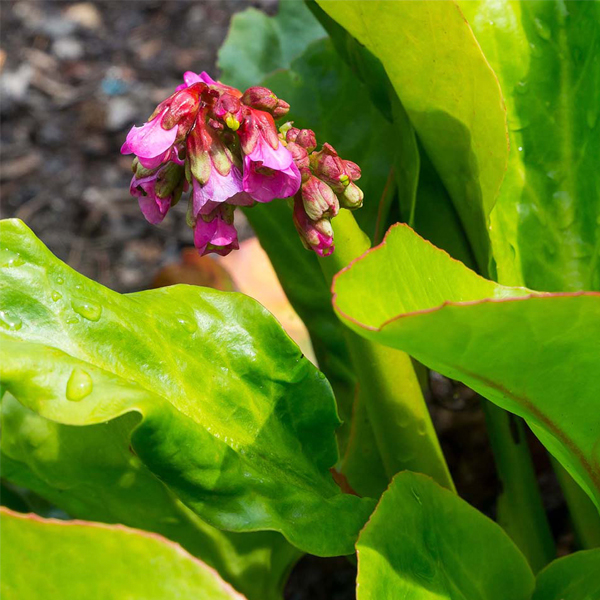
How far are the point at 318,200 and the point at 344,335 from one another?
9.3 inches

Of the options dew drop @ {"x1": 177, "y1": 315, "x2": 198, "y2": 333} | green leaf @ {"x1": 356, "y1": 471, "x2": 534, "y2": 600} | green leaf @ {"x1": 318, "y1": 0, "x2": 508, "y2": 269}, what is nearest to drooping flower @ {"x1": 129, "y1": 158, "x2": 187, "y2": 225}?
dew drop @ {"x1": 177, "y1": 315, "x2": 198, "y2": 333}

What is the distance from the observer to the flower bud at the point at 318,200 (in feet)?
2.30

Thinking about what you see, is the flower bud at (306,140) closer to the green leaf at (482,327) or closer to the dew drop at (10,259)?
the green leaf at (482,327)

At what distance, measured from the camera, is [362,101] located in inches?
45.8

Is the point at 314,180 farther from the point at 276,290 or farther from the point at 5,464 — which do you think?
the point at 276,290

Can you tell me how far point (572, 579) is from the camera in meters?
0.83

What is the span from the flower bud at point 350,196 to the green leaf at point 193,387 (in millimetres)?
154

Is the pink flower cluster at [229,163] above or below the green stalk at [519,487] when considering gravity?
above

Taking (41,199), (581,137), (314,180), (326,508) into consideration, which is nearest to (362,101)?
(581,137)

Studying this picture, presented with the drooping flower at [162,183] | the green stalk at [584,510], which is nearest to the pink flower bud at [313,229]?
the drooping flower at [162,183]

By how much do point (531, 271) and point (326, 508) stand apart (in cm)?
42

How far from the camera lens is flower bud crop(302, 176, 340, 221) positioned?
70 centimetres

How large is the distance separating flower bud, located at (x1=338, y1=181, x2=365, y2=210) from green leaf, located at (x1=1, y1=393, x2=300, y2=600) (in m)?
0.33

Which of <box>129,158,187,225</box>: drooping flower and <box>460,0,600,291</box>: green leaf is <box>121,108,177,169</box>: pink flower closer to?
<box>129,158,187,225</box>: drooping flower
